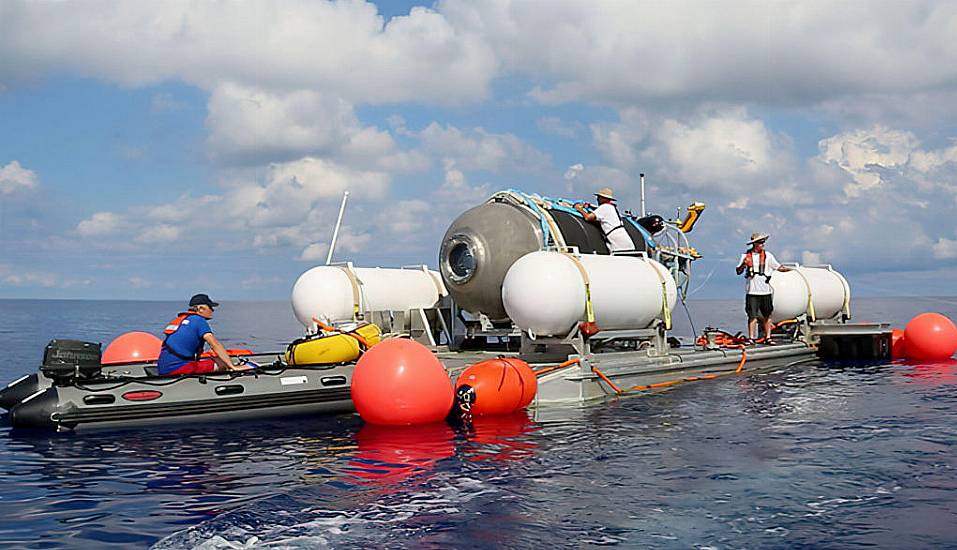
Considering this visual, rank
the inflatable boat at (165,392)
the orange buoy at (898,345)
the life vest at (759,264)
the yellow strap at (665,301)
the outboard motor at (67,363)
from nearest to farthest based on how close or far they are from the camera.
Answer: the inflatable boat at (165,392) → the outboard motor at (67,363) → the yellow strap at (665,301) → the life vest at (759,264) → the orange buoy at (898,345)

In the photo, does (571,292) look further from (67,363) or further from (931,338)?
(931,338)

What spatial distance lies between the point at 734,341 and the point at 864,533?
11458 millimetres

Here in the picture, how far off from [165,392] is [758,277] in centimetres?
1236

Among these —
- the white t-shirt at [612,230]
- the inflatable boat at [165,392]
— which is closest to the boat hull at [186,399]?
the inflatable boat at [165,392]

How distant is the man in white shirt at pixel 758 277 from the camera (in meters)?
17.7

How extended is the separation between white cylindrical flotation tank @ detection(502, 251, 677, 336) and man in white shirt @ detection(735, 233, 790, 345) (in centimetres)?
472

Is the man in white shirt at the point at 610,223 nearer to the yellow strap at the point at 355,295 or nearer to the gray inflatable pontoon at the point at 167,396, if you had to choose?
the yellow strap at the point at 355,295

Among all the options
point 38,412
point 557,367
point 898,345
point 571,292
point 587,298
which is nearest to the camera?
point 38,412

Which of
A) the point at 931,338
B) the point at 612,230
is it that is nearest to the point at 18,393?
the point at 612,230

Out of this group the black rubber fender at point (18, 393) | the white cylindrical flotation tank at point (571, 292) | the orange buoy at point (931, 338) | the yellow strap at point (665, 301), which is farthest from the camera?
the orange buoy at point (931, 338)

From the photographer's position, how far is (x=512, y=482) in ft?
25.1

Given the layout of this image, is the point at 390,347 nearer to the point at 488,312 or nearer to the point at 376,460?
the point at 376,460

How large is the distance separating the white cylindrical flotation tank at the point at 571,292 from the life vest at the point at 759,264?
469 centimetres

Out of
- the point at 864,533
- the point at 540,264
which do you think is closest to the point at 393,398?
the point at 540,264
